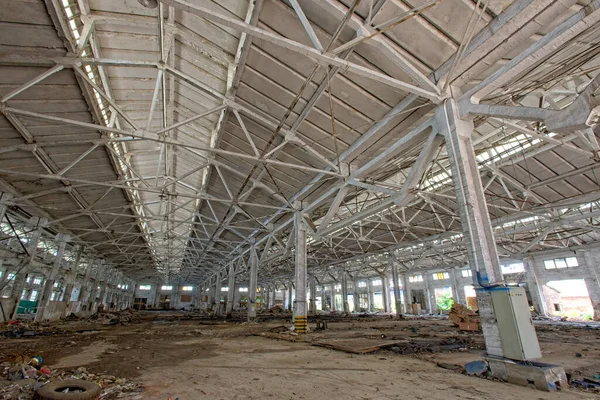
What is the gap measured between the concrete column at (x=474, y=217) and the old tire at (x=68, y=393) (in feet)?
21.2

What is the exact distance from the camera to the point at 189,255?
33.4 meters

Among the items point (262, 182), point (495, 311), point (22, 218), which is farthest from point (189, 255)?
point (495, 311)

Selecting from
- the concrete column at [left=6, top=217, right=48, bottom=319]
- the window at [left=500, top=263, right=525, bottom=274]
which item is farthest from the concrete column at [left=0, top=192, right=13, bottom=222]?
the window at [left=500, top=263, right=525, bottom=274]

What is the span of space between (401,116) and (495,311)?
5859mm

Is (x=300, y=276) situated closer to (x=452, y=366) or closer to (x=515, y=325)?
(x=452, y=366)

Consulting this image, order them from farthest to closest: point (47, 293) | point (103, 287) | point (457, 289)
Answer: point (103, 287) < point (457, 289) < point (47, 293)

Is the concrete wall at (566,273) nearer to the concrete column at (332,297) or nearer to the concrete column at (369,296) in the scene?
the concrete column at (369,296)

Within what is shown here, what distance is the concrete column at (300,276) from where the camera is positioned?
12.9 m

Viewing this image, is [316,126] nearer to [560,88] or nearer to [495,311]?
[495,311]

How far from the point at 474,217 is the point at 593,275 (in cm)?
2633

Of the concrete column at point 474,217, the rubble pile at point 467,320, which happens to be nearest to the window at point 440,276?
the rubble pile at point 467,320

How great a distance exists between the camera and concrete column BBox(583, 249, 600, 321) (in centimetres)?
2208

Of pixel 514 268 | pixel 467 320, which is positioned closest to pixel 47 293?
pixel 467 320

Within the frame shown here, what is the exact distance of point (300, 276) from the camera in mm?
13570
